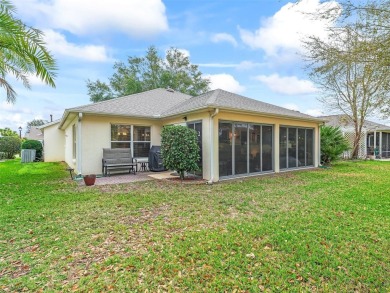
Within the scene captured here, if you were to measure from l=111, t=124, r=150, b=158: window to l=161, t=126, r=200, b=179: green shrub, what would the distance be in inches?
126

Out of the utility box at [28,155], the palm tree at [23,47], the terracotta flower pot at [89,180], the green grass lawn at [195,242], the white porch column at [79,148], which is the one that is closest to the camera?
the green grass lawn at [195,242]

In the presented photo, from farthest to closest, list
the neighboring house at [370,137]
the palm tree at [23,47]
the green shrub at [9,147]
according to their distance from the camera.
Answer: the green shrub at [9,147], the neighboring house at [370,137], the palm tree at [23,47]

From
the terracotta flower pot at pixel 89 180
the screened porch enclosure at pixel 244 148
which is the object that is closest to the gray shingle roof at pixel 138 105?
the terracotta flower pot at pixel 89 180

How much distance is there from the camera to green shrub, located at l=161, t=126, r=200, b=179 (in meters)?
8.46

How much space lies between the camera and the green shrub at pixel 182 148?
8461mm

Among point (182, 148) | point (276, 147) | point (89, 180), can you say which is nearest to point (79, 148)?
point (89, 180)

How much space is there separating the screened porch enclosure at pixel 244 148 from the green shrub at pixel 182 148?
3.55 feet

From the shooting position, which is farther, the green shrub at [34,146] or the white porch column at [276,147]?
the green shrub at [34,146]

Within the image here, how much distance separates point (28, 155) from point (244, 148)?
1739cm

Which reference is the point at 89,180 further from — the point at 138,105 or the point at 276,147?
the point at 276,147

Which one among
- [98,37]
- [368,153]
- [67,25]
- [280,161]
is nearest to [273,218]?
[280,161]

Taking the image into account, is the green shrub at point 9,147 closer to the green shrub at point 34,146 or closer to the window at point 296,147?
the green shrub at point 34,146

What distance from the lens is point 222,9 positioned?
7.91m

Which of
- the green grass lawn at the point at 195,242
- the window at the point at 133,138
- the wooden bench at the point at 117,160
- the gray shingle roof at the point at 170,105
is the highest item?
the gray shingle roof at the point at 170,105
